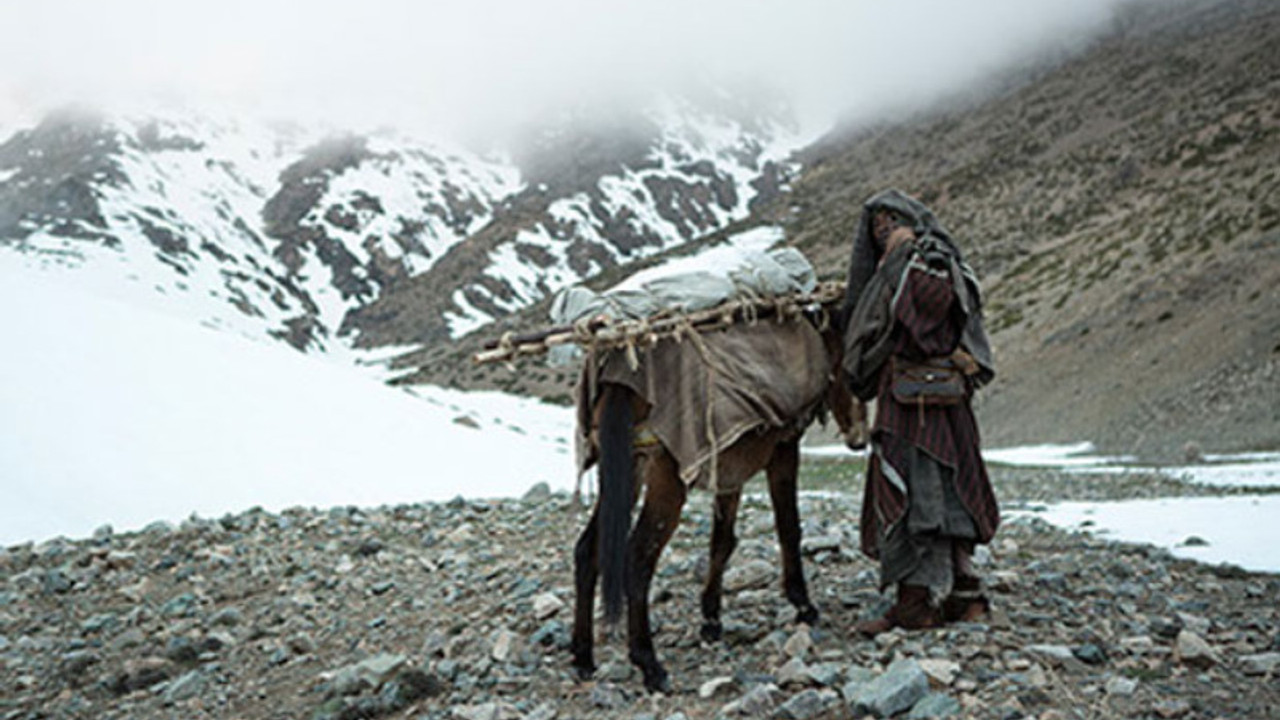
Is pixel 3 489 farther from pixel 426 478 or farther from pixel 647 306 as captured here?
pixel 647 306

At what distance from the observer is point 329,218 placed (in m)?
151

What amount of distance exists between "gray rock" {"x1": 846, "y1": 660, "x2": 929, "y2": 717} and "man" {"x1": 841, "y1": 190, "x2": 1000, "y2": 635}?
3.31ft

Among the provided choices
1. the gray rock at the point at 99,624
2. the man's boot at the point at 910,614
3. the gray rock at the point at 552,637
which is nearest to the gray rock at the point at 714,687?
the man's boot at the point at 910,614

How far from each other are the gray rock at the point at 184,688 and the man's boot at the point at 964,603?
510cm

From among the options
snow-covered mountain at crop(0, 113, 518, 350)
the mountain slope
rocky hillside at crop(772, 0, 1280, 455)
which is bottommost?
rocky hillside at crop(772, 0, 1280, 455)

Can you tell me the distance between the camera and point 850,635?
5344 millimetres

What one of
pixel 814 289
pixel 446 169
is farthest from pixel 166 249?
pixel 814 289

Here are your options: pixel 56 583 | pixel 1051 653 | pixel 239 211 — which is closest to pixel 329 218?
pixel 239 211

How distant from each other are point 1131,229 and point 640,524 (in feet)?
160

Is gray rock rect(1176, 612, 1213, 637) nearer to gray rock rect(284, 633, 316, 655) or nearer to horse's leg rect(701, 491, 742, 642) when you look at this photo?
horse's leg rect(701, 491, 742, 642)

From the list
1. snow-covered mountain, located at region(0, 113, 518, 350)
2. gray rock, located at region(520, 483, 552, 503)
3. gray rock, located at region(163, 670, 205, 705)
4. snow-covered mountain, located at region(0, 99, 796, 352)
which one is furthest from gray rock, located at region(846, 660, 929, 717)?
snow-covered mountain, located at region(0, 99, 796, 352)

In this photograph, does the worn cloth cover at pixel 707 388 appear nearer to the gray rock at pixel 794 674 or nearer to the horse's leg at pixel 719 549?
the horse's leg at pixel 719 549

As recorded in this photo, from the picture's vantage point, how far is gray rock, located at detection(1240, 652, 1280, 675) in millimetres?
4223

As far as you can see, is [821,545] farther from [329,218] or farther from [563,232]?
[329,218]
